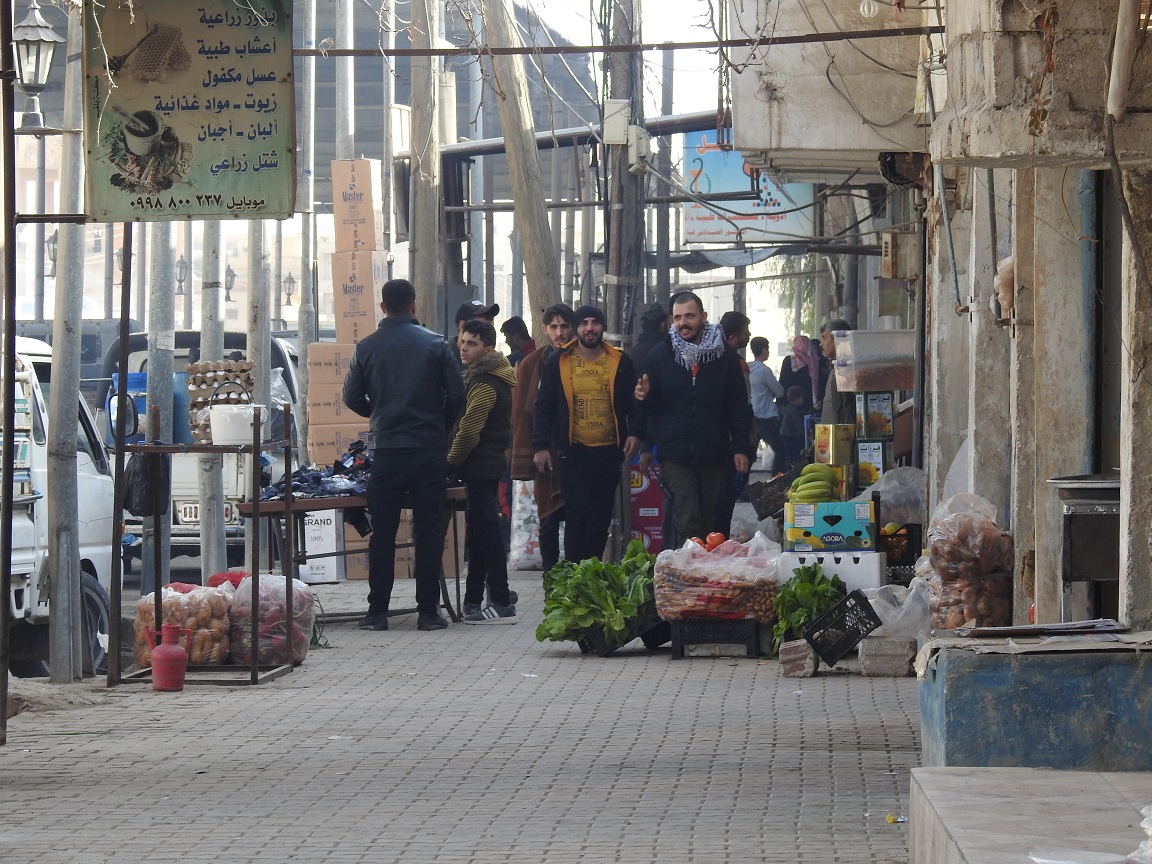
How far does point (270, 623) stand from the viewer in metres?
9.56

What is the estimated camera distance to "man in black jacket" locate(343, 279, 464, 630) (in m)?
10.9

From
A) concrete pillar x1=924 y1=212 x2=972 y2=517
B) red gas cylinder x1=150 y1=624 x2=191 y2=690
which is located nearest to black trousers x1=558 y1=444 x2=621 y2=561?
concrete pillar x1=924 y1=212 x2=972 y2=517

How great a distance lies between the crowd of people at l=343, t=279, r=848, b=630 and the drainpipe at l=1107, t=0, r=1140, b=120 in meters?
6.33

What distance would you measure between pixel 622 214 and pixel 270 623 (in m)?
6.34

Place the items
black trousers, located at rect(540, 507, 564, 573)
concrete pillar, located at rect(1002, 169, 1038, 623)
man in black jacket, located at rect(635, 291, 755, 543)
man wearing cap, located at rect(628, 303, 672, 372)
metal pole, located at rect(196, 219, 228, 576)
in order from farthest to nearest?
man wearing cap, located at rect(628, 303, 672, 372) < black trousers, located at rect(540, 507, 564, 573) < metal pole, located at rect(196, 219, 228, 576) < man in black jacket, located at rect(635, 291, 755, 543) < concrete pillar, located at rect(1002, 169, 1038, 623)

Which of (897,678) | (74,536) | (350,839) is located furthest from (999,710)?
(74,536)

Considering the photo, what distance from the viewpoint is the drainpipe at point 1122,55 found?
15.6ft

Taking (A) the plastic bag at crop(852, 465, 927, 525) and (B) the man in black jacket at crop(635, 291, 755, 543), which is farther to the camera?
(B) the man in black jacket at crop(635, 291, 755, 543)

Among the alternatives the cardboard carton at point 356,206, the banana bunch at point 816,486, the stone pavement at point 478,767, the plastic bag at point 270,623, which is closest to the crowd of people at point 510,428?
the banana bunch at point 816,486

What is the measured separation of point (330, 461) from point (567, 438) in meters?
5.68

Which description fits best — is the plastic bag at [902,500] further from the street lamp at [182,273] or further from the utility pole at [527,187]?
the street lamp at [182,273]

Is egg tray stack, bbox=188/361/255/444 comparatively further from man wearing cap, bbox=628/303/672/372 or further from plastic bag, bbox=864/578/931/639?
man wearing cap, bbox=628/303/672/372

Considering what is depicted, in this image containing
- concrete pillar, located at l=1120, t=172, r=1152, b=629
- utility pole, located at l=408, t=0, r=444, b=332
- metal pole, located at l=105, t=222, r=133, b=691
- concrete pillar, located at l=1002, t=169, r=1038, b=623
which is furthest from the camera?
utility pole, located at l=408, t=0, r=444, b=332

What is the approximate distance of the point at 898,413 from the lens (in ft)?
44.8
